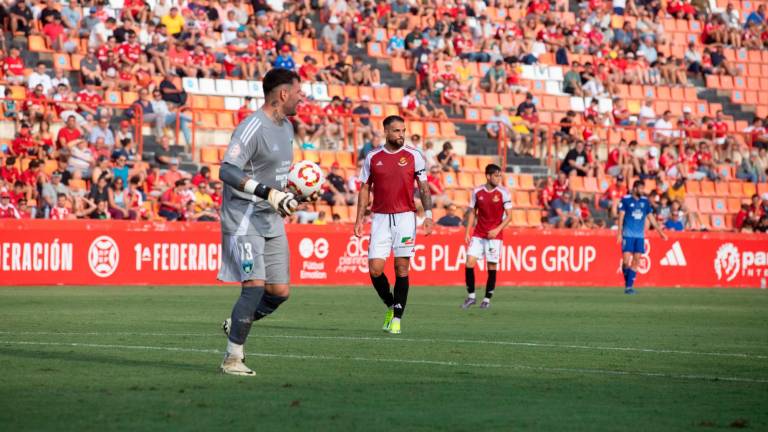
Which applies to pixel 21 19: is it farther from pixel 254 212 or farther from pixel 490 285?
pixel 254 212

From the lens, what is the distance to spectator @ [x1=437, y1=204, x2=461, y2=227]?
29531 mm

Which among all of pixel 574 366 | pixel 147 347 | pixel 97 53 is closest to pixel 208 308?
pixel 147 347

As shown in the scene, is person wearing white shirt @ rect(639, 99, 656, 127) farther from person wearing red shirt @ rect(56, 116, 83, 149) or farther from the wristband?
the wristband

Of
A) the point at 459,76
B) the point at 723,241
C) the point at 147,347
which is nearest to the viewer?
the point at 147,347

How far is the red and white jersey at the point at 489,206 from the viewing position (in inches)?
830

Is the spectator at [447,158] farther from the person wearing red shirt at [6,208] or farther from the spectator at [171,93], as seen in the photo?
the person wearing red shirt at [6,208]

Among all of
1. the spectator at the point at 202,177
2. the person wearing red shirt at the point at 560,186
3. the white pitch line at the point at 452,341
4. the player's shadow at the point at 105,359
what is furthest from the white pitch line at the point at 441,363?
the person wearing red shirt at the point at 560,186

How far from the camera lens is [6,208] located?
81.0 feet

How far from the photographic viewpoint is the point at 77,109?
90.6 ft

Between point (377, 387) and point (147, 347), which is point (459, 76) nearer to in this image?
point (147, 347)

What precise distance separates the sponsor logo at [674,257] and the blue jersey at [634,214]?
198 inches

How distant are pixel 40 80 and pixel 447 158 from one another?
9.50m

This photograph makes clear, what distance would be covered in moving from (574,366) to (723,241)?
867 inches

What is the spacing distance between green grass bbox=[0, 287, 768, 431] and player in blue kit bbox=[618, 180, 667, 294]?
25.6ft
